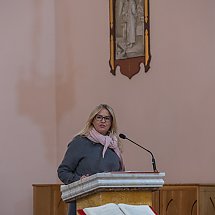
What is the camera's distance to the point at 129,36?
809 centimetres

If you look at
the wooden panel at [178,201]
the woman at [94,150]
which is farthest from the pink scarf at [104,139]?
the wooden panel at [178,201]

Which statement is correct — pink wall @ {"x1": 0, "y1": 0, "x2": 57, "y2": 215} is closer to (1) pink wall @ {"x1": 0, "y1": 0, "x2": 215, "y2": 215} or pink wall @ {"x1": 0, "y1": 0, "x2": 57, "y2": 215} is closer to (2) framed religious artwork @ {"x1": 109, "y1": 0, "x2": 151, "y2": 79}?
(1) pink wall @ {"x1": 0, "y1": 0, "x2": 215, "y2": 215}

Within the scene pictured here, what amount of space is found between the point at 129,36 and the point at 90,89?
0.87 meters

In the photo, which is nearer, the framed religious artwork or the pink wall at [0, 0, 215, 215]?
Result: the pink wall at [0, 0, 215, 215]

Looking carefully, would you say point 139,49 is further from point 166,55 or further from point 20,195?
point 20,195

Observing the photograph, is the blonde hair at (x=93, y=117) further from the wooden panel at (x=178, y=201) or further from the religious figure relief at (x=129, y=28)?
the religious figure relief at (x=129, y=28)

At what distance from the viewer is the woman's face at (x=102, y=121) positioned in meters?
4.82

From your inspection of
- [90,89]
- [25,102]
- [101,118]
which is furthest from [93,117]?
[25,102]

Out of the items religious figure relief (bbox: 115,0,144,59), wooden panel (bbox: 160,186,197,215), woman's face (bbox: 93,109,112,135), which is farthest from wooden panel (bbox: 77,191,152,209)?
religious figure relief (bbox: 115,0,144,59)

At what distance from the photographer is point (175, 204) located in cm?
683

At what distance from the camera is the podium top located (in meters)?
3.91

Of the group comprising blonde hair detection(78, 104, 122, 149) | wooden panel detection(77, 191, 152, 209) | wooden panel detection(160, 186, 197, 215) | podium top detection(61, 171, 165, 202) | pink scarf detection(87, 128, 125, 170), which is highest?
blonde hair detection(78, 104, 122, 149)

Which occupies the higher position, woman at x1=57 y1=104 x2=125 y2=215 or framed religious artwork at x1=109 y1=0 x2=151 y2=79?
framed religious artwork at x1=109 y1=0 x2=151 y2=79

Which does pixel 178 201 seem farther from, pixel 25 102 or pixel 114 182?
pixel 114 182
